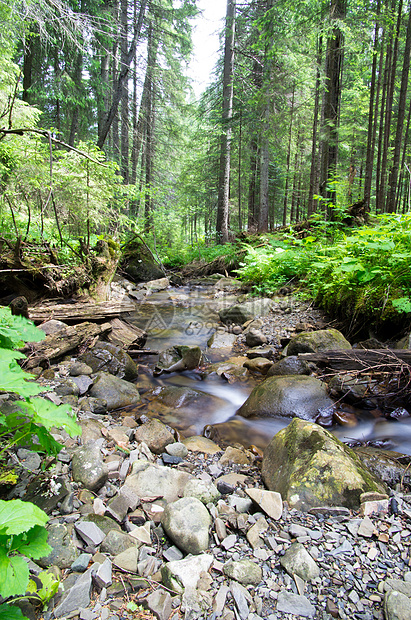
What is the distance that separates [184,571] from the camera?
1700 mm

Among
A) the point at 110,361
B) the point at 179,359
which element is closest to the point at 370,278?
the point at 179,359

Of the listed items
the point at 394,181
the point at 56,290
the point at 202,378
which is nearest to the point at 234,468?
the point at 202,378

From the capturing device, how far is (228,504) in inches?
89.8

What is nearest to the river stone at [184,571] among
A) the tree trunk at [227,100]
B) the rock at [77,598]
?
the rock at [77,598]

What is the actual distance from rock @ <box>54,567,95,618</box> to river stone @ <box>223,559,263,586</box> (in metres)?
0.73

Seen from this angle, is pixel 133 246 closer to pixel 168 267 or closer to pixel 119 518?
pixel 168 267

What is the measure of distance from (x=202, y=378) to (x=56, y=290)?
10.3 feet

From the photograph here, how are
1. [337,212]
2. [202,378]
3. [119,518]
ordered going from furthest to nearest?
1. [337,212]
2. [202,378]
3. [119,518]

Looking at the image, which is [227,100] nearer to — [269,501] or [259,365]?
[259,365]

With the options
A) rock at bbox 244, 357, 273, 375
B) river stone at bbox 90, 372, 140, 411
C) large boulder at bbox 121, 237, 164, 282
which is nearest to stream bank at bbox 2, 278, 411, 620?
river stone at bbox 90, 372, 140, 411

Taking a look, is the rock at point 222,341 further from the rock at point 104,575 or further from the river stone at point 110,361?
the rock at point 104,575

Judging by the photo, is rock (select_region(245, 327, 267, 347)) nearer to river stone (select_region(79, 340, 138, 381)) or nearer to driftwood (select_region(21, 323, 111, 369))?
river stone (select_region(79, 340, 138, 381))

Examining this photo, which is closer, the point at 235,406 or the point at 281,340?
the point at 235,406

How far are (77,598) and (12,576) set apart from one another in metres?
0.56
